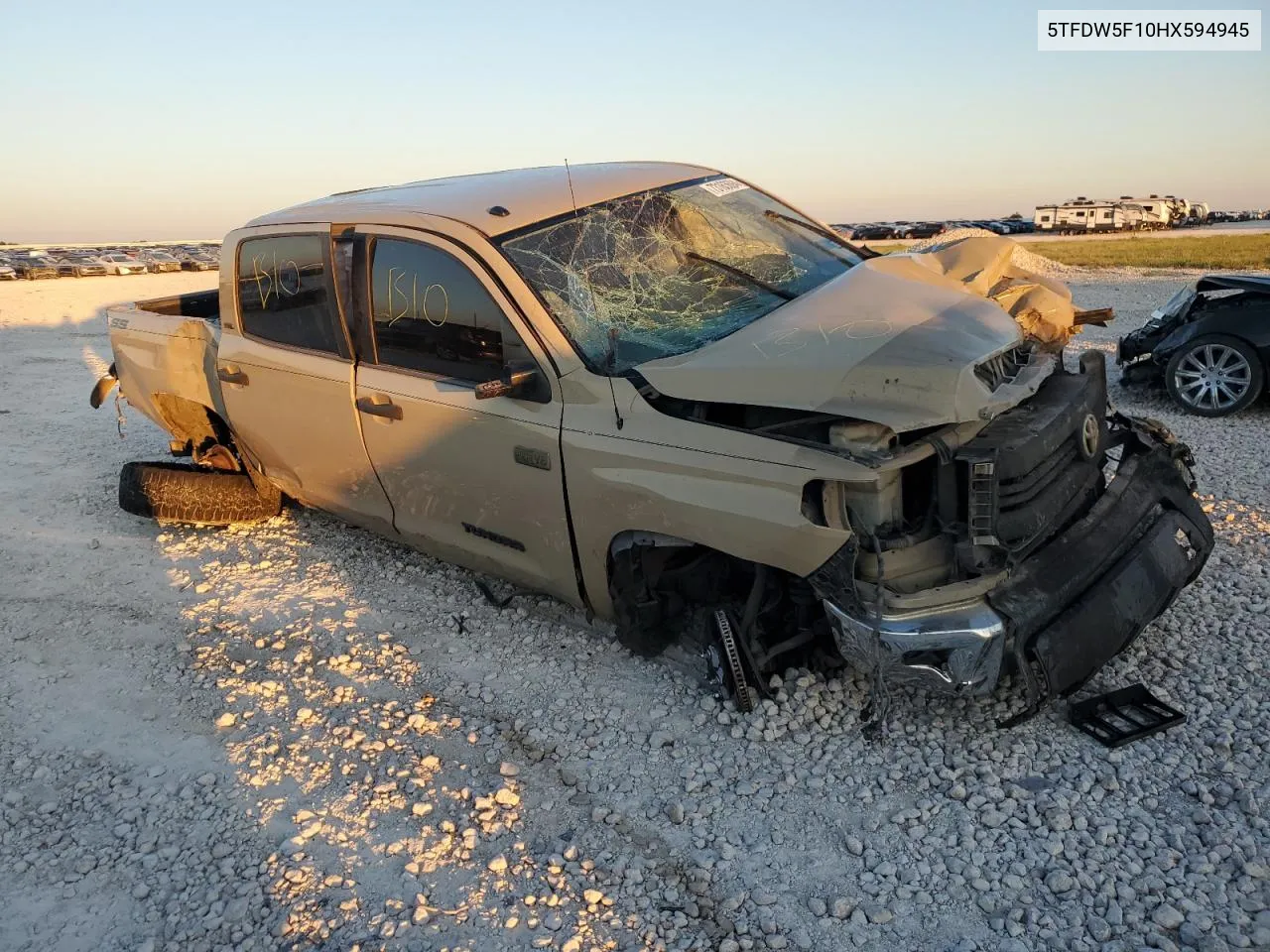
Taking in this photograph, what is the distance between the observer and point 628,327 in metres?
3.71

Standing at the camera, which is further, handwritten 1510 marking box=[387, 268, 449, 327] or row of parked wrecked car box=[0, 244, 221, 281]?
row of parked wrecked car box=[0, 244, 221, 281]

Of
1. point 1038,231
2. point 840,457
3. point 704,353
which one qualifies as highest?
point 704,353

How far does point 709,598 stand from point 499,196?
2102 millimetres

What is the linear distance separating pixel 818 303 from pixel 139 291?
23.3m

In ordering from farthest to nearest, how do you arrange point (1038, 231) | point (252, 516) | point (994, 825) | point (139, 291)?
point (1038, 231) → point (139, 291) → point (252, 516) → point (994, 825)

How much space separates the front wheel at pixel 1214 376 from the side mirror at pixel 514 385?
6211 millimetres

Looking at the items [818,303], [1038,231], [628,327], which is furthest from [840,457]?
[1038,231]

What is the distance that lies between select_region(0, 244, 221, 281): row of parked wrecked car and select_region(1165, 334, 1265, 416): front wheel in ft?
92.7

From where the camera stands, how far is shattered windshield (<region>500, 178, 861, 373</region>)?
12.1 feet

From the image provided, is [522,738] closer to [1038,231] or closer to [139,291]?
[139,291]

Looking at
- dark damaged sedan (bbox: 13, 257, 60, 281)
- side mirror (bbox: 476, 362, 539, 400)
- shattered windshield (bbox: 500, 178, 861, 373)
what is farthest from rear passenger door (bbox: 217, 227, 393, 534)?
dark damaged sedan (bbox: 13, 257, 60, 281)

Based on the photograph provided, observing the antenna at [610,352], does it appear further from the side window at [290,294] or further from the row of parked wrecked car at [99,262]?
the row of parked wrecked car at [99,262]

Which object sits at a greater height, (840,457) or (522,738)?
(840,457)

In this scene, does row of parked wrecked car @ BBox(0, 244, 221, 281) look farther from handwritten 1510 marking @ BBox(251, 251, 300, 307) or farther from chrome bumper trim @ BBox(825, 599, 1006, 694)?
chrome bumper trim @ BBox(825, 599, 1006, 694)
